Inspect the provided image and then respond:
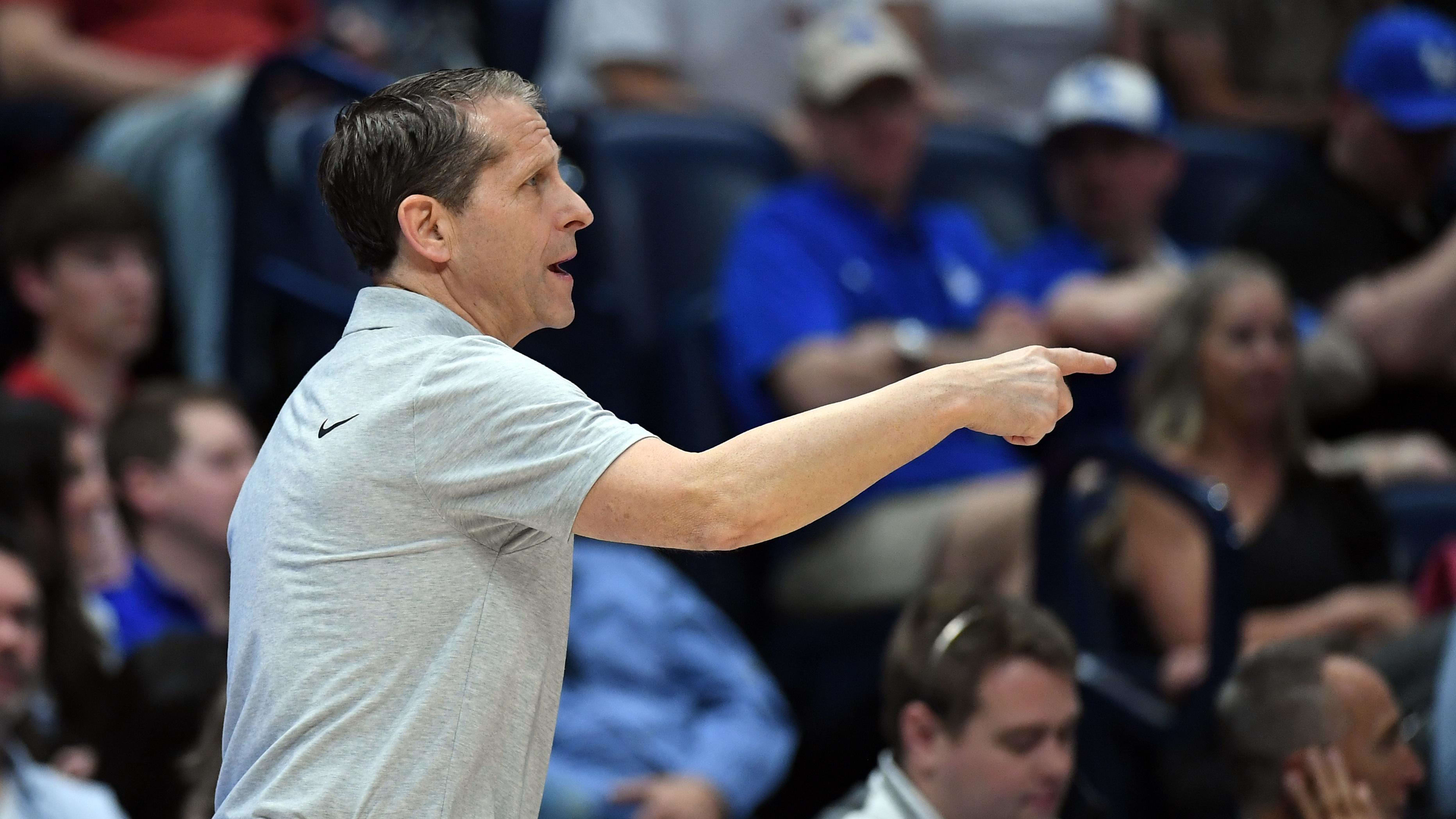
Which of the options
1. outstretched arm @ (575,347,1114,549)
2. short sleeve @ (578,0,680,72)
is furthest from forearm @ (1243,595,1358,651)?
short sleeve @ (578,0,680,72)

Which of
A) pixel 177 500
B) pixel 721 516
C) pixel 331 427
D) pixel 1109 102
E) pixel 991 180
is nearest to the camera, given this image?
pixel 721 516

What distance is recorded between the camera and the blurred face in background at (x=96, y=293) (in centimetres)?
406

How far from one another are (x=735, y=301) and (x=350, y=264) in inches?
35.6

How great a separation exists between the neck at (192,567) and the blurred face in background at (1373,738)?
2.22m

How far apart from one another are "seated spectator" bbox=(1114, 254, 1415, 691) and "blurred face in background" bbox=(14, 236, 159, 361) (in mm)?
2242

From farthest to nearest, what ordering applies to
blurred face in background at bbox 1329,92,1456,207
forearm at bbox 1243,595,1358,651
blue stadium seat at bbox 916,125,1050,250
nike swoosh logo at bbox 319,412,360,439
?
blue stadium seat at bbox 916,125,1050,250 → blurred face in background at bbox 1329,92,1456,207 → forearm at bbox 1243,595,1358,651 → nike swoosh logo at bbox 319,412,360,439

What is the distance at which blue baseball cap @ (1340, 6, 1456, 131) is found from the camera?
4.85m

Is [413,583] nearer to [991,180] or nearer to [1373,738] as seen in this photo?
[1373,738]

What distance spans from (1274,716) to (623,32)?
2964 mm

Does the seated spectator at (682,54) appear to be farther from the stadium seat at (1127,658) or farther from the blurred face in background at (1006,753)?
the blurred face in background at (1006,753)

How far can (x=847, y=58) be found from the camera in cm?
454

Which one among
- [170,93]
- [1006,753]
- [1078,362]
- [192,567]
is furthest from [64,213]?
[1078,362]

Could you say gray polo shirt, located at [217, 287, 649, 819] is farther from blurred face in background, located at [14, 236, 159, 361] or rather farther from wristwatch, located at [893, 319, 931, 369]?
blurred face in background, located at [14, 236, 159, 361]

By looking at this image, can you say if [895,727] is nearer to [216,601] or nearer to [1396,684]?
[1396,684]
